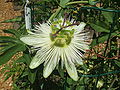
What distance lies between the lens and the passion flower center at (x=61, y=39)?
80cm

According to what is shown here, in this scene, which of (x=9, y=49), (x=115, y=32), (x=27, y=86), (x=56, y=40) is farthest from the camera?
(x=27, y=86)

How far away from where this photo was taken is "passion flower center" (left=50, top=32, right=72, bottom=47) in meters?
0.80

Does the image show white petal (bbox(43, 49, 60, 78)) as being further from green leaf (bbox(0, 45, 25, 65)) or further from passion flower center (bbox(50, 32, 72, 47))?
green leaf (bbox(0, 45, 25, 65))

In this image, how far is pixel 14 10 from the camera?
3711 millimetres

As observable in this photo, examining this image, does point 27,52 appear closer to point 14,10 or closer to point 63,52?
point 63,52

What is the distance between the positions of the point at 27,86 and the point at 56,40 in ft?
3.32

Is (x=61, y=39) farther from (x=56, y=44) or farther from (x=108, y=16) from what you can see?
(x=108, y=16)

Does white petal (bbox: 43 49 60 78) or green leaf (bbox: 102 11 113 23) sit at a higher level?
green leaf (bbox: 102 11 113 23)

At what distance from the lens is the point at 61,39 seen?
80 centimetres

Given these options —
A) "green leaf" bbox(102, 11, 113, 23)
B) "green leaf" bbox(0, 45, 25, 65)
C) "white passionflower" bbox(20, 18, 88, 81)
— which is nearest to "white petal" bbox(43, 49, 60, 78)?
"white passionflower" bbox(20, 18, 88, 81)

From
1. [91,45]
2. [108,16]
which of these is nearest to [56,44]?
[91,45]

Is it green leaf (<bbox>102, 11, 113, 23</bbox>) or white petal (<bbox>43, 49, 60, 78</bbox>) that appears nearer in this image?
white petal (<bbox>43, 49, 60, 78</bbox>)

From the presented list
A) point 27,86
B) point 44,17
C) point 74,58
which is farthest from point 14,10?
point 74,58

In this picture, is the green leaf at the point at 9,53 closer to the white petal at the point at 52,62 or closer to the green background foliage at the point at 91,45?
the green background foliage at the point at 91,45
